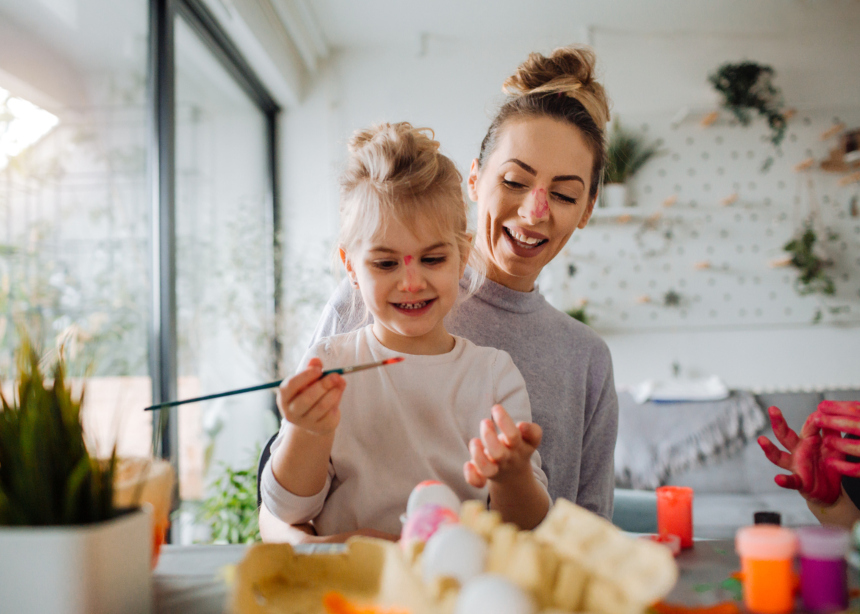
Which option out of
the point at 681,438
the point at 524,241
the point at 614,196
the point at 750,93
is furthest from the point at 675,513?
the point at 750,93

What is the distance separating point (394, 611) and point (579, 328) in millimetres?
992

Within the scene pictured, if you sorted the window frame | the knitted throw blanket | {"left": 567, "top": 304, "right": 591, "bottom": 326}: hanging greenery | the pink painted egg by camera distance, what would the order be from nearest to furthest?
the pink painted egg < the window frame < the knitted throw blanket < {"left": 567, "top": 304, "right": 591, "bottom": 326}: hanging greenery

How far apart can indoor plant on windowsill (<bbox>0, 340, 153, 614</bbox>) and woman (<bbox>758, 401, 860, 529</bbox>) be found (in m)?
0.93

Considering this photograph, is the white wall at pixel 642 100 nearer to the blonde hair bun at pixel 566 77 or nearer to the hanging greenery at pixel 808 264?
the hanging greenery at pixel 808 264

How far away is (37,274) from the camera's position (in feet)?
5.48

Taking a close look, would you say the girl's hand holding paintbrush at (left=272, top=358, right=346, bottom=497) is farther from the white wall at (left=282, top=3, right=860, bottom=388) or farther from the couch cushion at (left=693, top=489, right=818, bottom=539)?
the white wall at (left=282, top=3, right=860, bottom=388)

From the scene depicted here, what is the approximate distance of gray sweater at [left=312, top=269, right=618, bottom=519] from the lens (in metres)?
1.23

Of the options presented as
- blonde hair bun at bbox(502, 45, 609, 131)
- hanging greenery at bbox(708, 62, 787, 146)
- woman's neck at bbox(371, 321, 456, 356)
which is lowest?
woman's neck at bbox(371, 321, 456, 356)

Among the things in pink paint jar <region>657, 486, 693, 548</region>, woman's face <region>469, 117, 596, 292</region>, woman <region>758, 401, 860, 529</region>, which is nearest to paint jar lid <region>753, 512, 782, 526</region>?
pink paint jar <region>657, 486, 693, 548</region>

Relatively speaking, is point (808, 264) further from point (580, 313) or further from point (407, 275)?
point (407, 275)

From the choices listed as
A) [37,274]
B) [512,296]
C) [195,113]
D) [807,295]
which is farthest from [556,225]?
[807,295]

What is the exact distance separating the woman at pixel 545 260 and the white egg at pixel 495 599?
0.83 metres

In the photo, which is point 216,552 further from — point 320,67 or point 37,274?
point 320,67

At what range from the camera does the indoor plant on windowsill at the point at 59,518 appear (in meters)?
0.49
